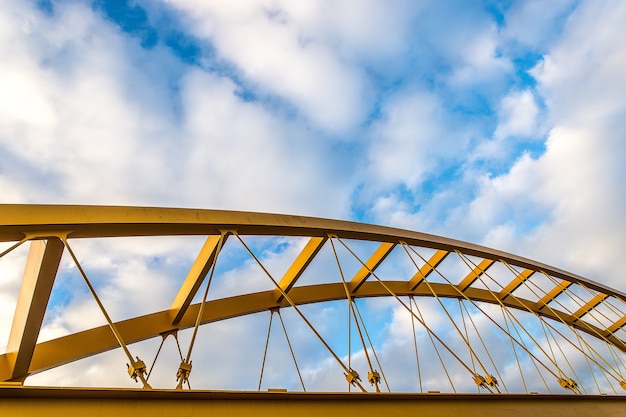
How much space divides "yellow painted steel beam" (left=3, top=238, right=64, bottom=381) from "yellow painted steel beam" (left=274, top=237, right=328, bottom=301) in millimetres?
6431

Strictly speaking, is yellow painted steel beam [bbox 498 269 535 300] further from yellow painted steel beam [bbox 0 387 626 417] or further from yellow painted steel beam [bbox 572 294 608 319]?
yellow painted steel beam [bbox 0 387 626 417]

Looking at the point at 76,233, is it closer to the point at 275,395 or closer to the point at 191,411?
the point at 191,411

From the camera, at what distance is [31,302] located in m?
6.87

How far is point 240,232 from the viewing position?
355 inches

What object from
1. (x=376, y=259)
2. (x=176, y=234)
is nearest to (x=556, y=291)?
(x=376, y=259)

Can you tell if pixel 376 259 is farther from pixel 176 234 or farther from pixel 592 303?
pixel 592 303

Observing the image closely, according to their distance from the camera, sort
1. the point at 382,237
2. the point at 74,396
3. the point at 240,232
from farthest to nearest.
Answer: the point at 382,237
the point at 240,232
the point at 74,396

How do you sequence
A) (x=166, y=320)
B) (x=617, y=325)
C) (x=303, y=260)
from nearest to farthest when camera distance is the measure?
(x=166, y=320)
(x=303, y=260)
(x=617, y=325)

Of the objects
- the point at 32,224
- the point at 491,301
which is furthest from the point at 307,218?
the point at 491,301

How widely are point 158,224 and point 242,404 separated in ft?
13.7

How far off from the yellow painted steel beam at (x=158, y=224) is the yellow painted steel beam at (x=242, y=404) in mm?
2907

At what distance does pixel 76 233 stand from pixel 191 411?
3.80 m

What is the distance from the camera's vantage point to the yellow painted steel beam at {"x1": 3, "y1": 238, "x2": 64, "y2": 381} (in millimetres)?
6605

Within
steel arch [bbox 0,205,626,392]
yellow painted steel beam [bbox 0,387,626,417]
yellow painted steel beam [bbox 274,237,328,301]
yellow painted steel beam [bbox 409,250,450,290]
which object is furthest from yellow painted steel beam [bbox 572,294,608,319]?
yellow painted steel beam [bbox 0,387,626,417]
